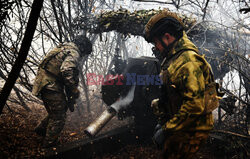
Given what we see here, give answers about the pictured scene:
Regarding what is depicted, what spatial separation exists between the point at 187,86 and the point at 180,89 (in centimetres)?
11

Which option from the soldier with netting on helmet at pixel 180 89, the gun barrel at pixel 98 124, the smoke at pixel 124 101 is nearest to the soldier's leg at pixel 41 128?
the gun barrel at pixel 98 124

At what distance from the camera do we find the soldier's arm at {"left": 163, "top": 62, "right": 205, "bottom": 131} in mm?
1650

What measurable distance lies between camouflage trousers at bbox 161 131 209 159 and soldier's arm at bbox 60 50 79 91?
2.33 meters

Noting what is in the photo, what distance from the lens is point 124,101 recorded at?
452 centimetres

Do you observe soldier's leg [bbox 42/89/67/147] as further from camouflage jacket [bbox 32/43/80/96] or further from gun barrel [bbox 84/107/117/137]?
gun barrel [bbox 84/107/117/137]

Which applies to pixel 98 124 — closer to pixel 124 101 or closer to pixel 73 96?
pixel 73 96

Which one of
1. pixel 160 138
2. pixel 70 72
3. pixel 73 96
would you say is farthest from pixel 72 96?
pixel 160 138

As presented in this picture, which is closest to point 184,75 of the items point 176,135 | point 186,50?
point 186,50

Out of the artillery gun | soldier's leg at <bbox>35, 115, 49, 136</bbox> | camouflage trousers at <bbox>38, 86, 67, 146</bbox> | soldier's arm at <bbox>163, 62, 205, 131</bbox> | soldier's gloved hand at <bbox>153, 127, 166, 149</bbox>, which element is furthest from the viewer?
the artillery gun

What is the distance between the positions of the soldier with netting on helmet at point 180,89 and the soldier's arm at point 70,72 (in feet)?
6.23

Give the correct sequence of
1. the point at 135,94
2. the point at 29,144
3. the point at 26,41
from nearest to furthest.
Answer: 1. the point at 26,41
2. the point at 29,144
3. the point at 135,94

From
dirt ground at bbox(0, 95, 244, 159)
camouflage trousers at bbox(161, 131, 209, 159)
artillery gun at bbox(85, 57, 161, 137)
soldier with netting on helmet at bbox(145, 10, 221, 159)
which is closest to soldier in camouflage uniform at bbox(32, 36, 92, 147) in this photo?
dirt ground at bbox(0, 95, 244, 159)

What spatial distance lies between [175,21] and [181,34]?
0.19 meters

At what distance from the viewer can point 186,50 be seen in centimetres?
192
